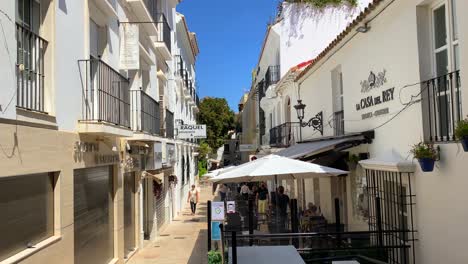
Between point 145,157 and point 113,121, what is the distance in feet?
16.8

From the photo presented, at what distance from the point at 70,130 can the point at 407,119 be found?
5.60m

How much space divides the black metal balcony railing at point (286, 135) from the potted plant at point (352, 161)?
7378mm

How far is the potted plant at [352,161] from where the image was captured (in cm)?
1099

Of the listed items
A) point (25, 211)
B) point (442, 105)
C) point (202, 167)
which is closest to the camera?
point (25, 211)

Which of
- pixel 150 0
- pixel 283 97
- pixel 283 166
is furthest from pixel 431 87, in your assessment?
pixel 283 97

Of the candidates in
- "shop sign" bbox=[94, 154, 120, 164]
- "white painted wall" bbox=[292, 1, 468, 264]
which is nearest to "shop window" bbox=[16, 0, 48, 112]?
"shop sign" bbox=[94, 154, 120, 164]

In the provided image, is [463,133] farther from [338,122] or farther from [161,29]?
[161,29]

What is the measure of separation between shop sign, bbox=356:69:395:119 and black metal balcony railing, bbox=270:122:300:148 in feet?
Result: 27.8

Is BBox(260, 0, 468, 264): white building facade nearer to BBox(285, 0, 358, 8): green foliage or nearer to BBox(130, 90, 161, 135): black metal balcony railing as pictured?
BBox(130, 90, 161, 135): black metal balcony railing

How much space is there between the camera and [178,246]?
612 inches

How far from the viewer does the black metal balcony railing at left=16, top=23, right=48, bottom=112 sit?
595 cm

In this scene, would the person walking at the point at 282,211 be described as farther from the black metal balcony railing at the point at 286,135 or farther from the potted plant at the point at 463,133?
the potted plant at the point at 463,133

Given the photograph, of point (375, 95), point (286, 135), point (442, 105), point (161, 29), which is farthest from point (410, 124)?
point (286, 135)

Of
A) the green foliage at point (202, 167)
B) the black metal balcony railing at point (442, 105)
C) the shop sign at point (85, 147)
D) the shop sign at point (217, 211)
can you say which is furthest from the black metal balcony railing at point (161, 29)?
the green foliage at point (202, 167)
